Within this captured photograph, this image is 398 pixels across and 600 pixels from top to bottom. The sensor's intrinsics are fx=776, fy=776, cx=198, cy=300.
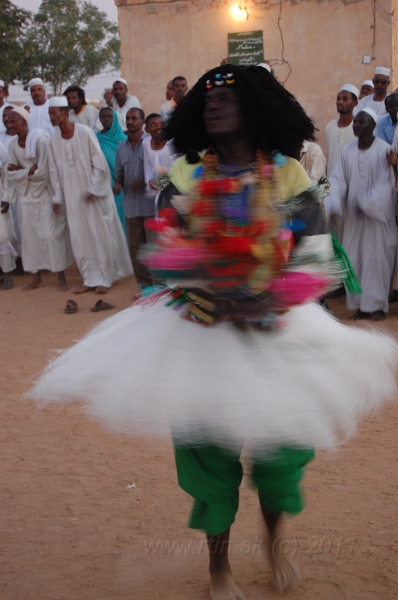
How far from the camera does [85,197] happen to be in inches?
396

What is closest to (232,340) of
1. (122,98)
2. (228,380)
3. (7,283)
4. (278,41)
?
(228,380)

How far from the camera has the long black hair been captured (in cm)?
A: 304

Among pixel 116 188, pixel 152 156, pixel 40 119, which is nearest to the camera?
pixel 152 156

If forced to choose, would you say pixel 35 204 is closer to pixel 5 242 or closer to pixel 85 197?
pixel 5 242

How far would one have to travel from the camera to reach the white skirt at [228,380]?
2643 millimetres

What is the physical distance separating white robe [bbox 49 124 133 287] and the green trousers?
289 inches

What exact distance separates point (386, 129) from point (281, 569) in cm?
733

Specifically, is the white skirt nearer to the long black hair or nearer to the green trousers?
the green trousers

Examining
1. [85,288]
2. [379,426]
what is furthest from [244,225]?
[85,288]

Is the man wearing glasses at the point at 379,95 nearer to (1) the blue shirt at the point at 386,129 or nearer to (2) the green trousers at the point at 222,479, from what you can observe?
(1) the blue shirt at the point at 386,129

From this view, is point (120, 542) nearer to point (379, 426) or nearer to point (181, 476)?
point (181, 476)

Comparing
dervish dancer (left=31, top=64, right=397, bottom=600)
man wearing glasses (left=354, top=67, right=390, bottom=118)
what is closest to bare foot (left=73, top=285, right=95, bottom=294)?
man wearing glasses (left=354, top=67, right=390, bottom=118)

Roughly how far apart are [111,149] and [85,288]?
Result: 87.5 inches

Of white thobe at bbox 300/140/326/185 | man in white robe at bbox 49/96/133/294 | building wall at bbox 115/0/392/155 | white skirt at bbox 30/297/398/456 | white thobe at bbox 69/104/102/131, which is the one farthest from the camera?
building wall at bbox 115/0/392/155
